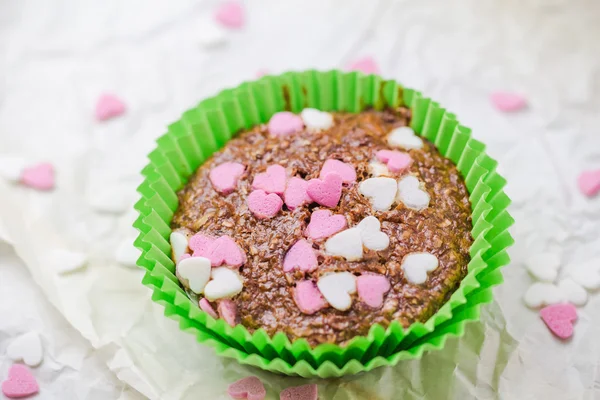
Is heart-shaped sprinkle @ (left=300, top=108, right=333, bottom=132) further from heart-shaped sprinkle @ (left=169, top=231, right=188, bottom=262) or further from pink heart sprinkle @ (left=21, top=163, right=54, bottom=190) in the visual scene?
pink heart sprinkle @ (left=21, top=163, right=54, bottom=190)

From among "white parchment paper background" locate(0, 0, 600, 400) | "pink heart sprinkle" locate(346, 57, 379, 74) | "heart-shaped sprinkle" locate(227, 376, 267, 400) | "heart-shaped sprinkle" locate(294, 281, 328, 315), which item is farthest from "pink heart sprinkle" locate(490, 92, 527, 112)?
"heart-shaped sprinkle" locate(227, 376, 267, 400)

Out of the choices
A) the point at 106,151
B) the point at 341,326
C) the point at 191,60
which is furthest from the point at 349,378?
the point at 191,60

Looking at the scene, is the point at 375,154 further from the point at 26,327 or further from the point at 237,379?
the point at 26,327

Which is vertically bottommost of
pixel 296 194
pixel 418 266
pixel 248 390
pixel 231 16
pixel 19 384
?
pixel 19 384

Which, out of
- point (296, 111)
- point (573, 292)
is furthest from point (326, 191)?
point (573, 292)

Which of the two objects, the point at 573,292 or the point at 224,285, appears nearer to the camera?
the point at 224,285

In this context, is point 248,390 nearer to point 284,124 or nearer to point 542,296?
point 284,124
